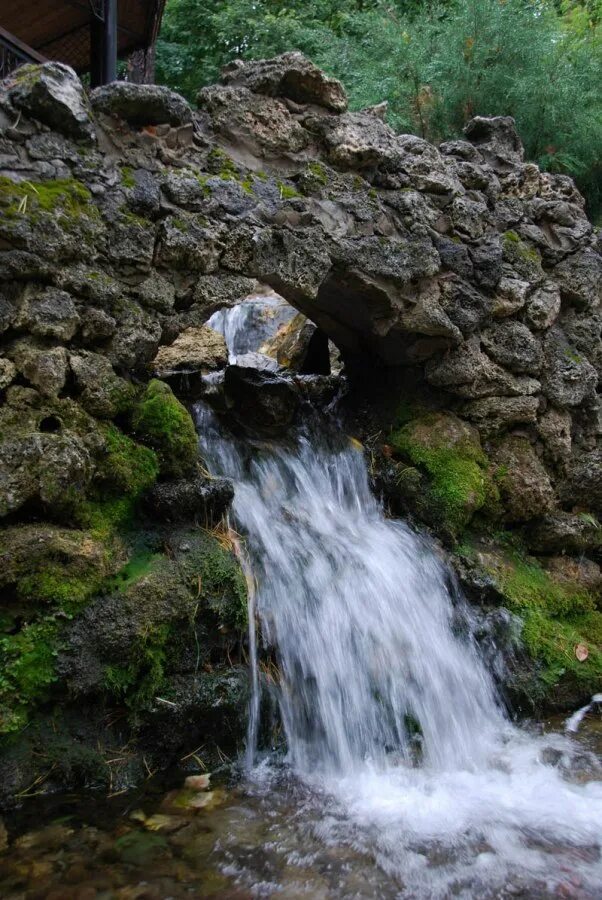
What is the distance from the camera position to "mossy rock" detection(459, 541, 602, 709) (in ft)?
15.0

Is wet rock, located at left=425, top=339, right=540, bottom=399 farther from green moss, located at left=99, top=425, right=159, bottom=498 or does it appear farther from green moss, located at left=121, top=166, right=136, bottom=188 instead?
green moss, located at left=121, top=166, right=136, bottom=188

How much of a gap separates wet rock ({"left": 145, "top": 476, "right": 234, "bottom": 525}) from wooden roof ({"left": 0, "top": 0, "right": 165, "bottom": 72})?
5309 mm

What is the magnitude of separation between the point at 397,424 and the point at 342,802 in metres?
3.27

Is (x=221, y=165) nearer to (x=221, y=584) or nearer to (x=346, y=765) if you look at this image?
(x=221, y=584)

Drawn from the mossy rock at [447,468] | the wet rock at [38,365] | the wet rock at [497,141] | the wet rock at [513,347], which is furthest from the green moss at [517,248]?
the wet rock at [38,365]

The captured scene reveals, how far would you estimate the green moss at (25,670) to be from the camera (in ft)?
9.82

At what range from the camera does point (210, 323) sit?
958 centimetres

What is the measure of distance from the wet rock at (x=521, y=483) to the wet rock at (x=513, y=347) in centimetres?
65

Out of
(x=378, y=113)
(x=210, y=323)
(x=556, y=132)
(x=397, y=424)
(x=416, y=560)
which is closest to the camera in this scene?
(x=416, y=560)

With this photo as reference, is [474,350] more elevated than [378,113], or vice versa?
[378,113]

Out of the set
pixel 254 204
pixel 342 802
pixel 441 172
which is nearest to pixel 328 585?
pixel 342 802

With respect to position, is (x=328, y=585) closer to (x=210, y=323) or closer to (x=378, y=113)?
(x=378, y=113)

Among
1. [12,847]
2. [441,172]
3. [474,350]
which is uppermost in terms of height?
[441,172]

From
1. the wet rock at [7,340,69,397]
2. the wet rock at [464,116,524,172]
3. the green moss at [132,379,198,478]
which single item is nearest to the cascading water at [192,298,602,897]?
the green moss at [132,379,198,478]
